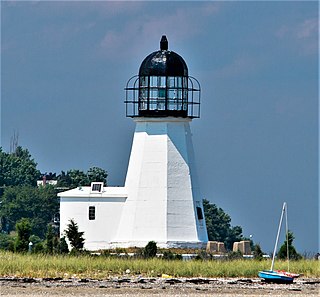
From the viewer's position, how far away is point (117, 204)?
70250mm

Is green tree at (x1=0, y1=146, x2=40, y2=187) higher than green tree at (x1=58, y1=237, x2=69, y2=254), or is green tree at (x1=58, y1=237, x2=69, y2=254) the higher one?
green tree at (x1=0, y1=146, x2=40, y2=187)

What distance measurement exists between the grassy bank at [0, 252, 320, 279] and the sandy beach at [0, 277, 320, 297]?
1.54 metres

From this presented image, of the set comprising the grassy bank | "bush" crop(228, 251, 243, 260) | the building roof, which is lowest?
the grassy bank

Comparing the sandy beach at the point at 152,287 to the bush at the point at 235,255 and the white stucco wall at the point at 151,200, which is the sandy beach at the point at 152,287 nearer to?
the bush at the point at 235,255

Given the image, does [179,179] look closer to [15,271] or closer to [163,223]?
[163,223]

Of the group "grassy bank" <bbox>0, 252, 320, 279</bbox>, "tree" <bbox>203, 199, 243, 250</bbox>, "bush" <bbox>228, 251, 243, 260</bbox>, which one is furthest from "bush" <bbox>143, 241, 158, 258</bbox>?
"tree" <bbox>203, 199, 243, 250</bbox>

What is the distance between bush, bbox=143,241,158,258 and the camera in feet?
216

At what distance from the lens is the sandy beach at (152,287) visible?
51.7 metres

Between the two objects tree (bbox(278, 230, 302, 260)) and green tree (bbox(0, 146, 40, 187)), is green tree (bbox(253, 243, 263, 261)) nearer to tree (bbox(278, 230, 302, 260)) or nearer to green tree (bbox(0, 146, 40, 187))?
tree (bbox(278, 230, 302, 260))

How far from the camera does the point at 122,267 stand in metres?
59.7

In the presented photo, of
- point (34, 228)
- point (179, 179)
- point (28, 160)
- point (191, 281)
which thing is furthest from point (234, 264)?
point (28, 160)

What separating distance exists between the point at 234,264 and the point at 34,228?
30.2 meters

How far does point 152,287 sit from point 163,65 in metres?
17.3

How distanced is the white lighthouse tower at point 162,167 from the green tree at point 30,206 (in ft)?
68.9
